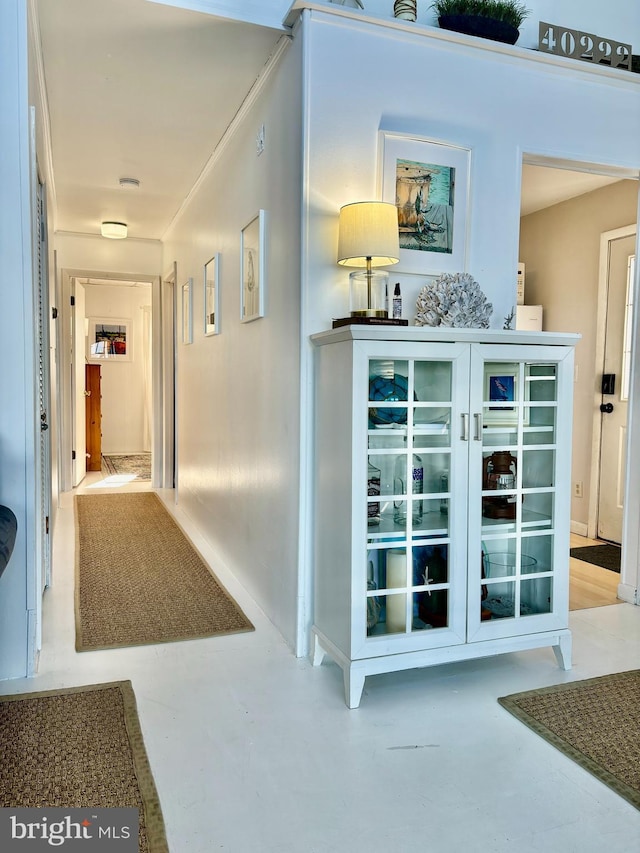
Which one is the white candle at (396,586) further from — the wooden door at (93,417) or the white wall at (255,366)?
the wooden door at (93,417)

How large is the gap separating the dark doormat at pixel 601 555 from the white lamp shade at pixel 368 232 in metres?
2.54

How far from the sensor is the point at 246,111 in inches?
125

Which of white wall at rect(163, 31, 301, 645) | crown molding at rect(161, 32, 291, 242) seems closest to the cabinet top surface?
white wall at rect(163, 31, 301, 645)

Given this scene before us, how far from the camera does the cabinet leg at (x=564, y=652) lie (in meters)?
2.45

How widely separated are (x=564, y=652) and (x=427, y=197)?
6.09ft

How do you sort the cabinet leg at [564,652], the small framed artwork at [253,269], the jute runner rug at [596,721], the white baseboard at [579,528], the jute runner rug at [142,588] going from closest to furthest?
the jute runner rug at [596,721] → the cabinet leg at [564,652] → the jute runner rug at [142,588] → the small framed artwork at [253,269] → the white baseboard at [579,528]

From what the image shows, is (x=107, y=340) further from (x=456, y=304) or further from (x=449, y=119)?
(x=456, y=304)

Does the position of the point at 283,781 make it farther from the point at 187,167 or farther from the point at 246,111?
the point at 187,167

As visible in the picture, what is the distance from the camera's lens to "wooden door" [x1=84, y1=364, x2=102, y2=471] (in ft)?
25.1

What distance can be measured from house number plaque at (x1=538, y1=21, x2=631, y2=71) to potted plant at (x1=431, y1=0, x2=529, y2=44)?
0.24 meters

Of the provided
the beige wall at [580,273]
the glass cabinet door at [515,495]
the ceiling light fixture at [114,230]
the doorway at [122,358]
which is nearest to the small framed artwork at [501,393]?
the glass cabinet door at [515,495]

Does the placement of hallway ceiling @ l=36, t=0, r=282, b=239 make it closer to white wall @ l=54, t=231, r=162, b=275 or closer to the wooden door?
white wall @ l=54, t=231, r=162, b=275

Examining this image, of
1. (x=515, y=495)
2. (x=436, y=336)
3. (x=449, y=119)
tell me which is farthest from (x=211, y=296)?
(x=515, y=495)

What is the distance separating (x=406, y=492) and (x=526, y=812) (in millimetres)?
984
